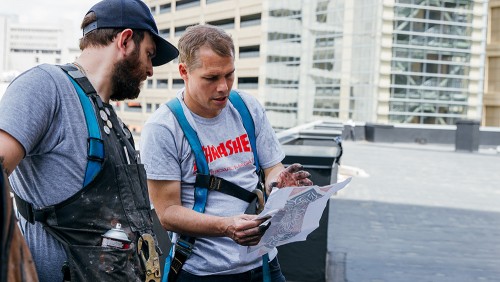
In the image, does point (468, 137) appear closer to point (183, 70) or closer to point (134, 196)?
point (183, 70)

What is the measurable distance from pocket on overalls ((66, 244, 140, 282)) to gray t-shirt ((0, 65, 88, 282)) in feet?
0.18

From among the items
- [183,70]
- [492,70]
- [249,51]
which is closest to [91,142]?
[183,70]

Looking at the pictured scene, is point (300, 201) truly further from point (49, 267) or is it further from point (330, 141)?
point (330, 141)

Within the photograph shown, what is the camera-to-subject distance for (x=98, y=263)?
210 cm

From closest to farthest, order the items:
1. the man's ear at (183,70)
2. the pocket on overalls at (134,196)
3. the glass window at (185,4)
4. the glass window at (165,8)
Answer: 1. the pocket on overalls at (134,196)
2. the man's ear at (183,70)
3. the glass window at (185,4)
4. the glass window at (165,8)

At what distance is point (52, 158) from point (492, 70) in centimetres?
5796

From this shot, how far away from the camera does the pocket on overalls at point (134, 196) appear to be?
2.17 meters

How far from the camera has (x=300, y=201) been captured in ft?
8.46

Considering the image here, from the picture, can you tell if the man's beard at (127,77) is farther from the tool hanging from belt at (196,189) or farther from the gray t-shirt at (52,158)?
the tool hanging from belt at (196,189)

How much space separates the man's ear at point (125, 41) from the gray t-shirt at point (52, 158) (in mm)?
250

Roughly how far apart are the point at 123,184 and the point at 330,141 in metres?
8.36

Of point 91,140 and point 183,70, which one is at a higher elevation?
point 183,70

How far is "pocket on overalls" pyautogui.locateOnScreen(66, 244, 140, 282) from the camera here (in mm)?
2088

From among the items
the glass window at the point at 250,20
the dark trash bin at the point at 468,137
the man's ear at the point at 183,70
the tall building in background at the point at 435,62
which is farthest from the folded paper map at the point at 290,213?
the glass window at the point at 250,20
